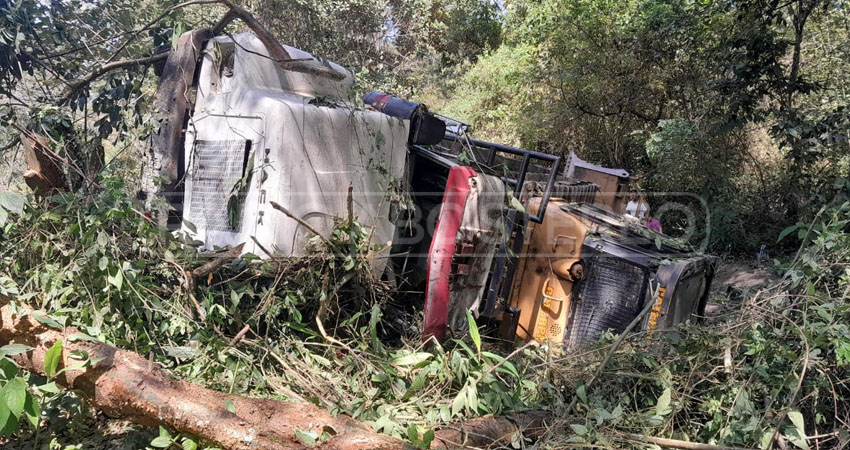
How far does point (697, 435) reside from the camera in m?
2.70

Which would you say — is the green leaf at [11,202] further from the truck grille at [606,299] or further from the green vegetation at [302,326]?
the truck grille at [606,299]

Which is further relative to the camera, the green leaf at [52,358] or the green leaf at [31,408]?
the green leaf at [52,358]

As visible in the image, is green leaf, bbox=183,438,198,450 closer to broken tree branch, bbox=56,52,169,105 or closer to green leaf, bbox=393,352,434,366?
green leaf, bbox=393,352,434,366

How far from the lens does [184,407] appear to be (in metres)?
2.19

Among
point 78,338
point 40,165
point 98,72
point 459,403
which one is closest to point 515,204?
point 459,403

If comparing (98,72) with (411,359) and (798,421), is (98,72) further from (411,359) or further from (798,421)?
(798,421)

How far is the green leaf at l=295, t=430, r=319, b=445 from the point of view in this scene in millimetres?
2086

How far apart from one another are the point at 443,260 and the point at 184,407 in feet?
5.29

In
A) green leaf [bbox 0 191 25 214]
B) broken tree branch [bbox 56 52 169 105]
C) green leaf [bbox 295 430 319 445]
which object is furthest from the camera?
broken tree branch [bbox 56 52 169 105]

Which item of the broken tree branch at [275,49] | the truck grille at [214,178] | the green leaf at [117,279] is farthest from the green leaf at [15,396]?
the broken tree branch at [275,49]

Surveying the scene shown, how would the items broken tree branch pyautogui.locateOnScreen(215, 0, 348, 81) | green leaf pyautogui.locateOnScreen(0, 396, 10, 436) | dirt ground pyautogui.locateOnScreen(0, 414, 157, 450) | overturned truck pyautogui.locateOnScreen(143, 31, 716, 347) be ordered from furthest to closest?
broken tree branch pyautogui.locateOnScreen(215, 0, 348, 81) < overturned truck pyautogui.locateOnScreen(143, 31, 716, 347) < dirt ground pyautogui.locateOnScreen(0, 414, 157, 450) < green leaf pyautogui.locateOnScreen(0, 396, 10, 436)

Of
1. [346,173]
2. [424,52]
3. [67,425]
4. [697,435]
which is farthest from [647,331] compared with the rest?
[424,52]

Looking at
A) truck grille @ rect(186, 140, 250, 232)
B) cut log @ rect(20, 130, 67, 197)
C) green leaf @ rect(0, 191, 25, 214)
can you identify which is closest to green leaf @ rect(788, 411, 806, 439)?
truck grille @ rect(186, 140, 250, 232)

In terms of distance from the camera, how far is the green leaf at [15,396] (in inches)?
71.6
